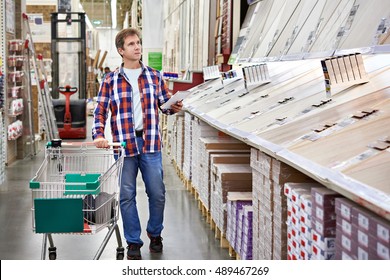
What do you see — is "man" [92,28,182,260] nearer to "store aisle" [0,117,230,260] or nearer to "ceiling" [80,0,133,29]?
"store aisle" [0,117,230,260]

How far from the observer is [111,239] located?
5.74 m

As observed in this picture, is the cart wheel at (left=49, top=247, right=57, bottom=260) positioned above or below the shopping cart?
below

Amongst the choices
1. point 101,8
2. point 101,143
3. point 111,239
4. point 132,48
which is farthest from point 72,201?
point 101,8

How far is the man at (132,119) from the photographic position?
4.98 metres

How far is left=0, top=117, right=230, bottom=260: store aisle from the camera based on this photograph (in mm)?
5223

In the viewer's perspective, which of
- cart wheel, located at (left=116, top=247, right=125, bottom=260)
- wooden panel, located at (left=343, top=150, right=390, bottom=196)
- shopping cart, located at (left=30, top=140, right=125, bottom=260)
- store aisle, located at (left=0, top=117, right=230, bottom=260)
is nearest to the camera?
wooden panel, located at (left=343, top=150, right=390, bottom=196)

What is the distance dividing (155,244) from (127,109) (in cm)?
106

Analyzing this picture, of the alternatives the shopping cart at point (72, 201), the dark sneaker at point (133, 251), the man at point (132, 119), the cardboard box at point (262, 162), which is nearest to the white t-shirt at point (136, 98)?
the man at point (132, 119)

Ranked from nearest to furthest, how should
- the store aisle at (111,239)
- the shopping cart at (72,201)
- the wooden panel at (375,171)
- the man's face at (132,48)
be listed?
the wooden panel at (375,171) < the shopping cart at (72,201) < the man's face at (132,48) < the store aisle at (111,239)

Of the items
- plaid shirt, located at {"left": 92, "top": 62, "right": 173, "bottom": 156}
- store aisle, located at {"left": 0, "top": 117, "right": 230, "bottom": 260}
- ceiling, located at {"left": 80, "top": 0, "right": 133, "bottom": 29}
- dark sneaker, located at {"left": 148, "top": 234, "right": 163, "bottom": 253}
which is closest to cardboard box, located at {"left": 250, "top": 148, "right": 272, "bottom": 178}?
plaid shirt, located at {"left": 92, "top": 62, "right": 173, "bottom": 156}

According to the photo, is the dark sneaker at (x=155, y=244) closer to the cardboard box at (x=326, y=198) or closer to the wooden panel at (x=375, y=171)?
the cardboard box at (x=326, y=198)

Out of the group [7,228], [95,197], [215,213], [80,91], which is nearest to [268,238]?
[95,197]

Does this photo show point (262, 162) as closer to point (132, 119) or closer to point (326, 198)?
point (326, 198)

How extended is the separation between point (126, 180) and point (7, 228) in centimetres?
166
